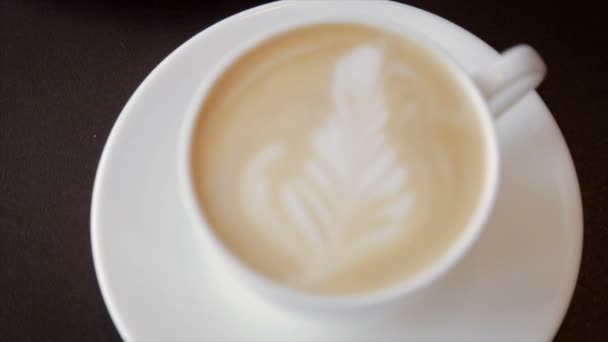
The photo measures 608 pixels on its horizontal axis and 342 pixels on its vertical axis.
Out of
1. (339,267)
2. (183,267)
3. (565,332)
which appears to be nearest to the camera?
(339,267)

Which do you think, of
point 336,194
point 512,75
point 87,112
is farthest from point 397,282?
point 87,112

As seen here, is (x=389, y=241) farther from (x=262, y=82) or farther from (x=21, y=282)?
(x=21, y=282)

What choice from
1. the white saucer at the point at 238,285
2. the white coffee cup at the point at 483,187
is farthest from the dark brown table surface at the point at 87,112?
the white coffee cup at the point at 483,187

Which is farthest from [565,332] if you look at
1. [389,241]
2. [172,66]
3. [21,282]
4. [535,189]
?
[21,282]

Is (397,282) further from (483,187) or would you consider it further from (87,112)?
(87,112)

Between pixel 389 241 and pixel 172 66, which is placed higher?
pixel 172 66

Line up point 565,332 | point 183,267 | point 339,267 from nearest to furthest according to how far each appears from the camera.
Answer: point 339,267 → point 183,267 → point 565,332
